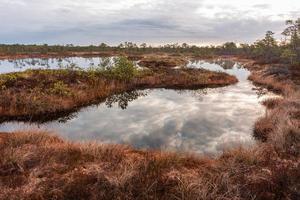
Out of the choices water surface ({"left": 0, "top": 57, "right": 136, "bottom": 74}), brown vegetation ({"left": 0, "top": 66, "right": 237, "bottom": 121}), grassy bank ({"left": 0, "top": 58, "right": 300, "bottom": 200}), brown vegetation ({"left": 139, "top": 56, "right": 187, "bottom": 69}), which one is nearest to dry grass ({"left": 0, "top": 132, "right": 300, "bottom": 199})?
→ grassy bank ({"left": 0, "top": 58, "right": 300, "bottom": 200})

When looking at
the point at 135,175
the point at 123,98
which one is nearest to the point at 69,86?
the point at 123,98

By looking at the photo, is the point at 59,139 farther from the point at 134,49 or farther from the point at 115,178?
the point at 134,49

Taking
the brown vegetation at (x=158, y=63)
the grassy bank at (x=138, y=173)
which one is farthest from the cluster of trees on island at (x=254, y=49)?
the grassy bank at (x=138, y=173)

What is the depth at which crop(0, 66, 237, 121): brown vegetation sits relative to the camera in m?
19.2

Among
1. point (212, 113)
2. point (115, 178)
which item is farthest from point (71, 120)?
point (115, 178)

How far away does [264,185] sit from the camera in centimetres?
814

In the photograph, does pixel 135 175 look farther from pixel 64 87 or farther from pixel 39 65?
pixel 39 65

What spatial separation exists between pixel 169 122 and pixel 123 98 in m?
8.00

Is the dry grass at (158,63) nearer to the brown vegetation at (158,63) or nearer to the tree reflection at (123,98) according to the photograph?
the brown vegetation at (158,63)

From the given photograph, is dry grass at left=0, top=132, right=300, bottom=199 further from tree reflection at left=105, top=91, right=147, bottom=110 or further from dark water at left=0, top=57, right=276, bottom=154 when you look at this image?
tree reflection at left=105, top=91, right=147, bottom=110

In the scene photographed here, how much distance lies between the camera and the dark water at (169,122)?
597 inches

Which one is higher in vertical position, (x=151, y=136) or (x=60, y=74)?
(x=60, y=74)

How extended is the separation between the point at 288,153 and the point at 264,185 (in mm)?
3319

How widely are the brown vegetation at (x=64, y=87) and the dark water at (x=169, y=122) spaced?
123 centimetres
